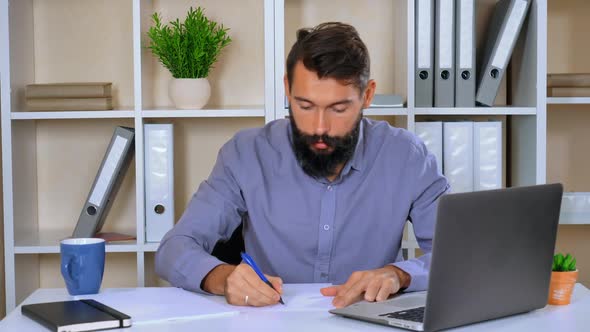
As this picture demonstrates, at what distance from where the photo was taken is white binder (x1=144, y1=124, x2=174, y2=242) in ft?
8.68

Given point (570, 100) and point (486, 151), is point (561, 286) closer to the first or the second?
point (486, 151)

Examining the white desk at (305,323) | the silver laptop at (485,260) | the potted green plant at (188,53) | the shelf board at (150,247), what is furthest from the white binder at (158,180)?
the silver laptop at (485,260)

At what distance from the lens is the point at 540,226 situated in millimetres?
1395

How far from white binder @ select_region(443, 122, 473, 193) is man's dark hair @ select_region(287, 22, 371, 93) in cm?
75

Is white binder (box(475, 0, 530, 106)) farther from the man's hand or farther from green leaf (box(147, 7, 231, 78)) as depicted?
the man's hand

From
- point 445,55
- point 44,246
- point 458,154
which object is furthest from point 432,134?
point 44,246

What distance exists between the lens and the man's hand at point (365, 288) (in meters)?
1.52

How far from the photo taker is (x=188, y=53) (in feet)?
8.75

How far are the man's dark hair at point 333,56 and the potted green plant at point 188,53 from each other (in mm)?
727

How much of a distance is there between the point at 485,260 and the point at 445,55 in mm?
1418

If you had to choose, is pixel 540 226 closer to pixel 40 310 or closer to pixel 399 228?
pixel 399 228

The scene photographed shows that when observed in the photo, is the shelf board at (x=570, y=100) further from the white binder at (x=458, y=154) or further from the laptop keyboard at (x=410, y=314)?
the laptop keyboard at (x=410, y=314)

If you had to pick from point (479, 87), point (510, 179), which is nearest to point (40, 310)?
point (479, 87)

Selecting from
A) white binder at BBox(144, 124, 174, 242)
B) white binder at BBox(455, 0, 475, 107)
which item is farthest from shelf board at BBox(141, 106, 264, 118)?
white binder at BBox(455, 0, 475, 107)
